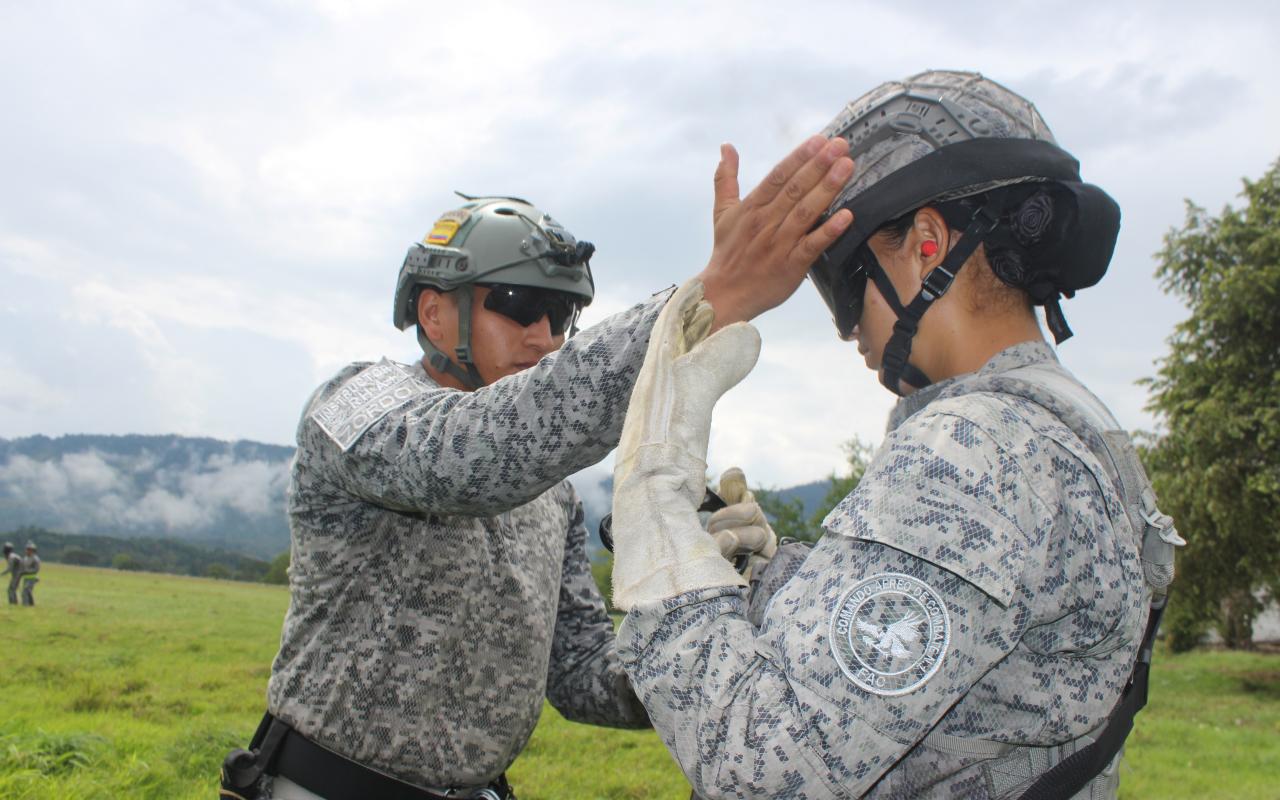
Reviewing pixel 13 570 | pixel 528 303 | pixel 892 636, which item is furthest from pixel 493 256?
pixel 13 570

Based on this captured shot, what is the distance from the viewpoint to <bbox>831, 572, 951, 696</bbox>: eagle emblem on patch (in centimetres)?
161

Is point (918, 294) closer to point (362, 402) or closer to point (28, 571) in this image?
point (362, 402)

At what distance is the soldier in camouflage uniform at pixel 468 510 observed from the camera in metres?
2.36

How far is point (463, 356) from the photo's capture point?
4.03 metres

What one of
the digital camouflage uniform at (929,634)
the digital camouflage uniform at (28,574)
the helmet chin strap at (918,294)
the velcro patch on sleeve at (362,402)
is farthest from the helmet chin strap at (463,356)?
the digital camouflage uniform at (28,574)

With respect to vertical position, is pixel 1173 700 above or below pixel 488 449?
below

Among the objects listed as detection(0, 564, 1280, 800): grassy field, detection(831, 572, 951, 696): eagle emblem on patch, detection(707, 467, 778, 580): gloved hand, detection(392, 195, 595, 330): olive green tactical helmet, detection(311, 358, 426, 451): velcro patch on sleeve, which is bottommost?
Answer: detection(0, 564, 1280, 800): grassy field

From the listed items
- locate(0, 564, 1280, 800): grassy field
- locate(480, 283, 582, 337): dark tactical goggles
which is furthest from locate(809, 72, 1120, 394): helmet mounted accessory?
locate(0, 564, 1280, 800): grassy field

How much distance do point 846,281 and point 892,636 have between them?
3.33 ft

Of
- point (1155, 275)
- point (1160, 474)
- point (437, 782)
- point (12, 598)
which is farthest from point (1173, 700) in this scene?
point (12, 598)

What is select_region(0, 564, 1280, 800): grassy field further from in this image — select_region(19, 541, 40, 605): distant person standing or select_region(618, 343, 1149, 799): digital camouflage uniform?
select_region(19, 541, 40, 605): distant person standing

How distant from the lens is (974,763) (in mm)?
1860

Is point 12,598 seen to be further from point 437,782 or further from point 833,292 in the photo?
point 833,292

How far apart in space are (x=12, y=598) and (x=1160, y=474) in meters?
31.3
